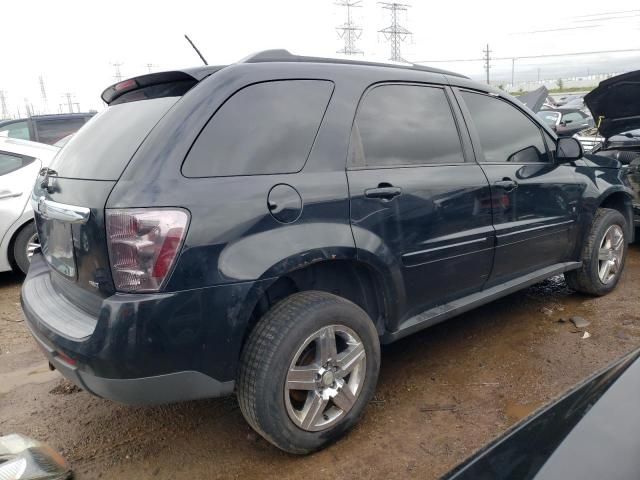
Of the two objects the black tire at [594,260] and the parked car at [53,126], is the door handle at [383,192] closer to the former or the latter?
the black tire at [594,260]

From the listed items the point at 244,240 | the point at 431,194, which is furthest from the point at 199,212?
the point at 431,194

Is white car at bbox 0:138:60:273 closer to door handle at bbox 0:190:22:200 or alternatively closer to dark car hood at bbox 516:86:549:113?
door handle at bbox 0:190:22:200

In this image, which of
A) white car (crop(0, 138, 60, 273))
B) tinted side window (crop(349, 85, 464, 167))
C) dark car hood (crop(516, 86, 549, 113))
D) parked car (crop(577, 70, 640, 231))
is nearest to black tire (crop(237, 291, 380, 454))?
tinted side window (crop(349, 85, 464, 167))

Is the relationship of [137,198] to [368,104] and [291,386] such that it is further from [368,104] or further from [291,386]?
[368,104]

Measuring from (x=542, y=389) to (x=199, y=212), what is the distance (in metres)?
2.23

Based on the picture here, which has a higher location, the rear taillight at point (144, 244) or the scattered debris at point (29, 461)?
the rear taillight at point (144, 244)

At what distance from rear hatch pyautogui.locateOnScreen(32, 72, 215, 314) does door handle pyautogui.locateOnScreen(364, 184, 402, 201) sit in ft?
3.12

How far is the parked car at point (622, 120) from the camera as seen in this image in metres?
5.34

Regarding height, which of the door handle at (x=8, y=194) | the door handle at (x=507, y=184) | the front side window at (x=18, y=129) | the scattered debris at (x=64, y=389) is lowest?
the scattered debris at (x=64, y=389)

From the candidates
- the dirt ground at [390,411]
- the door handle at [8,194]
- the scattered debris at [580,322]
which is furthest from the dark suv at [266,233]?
the door handle at [8,194]

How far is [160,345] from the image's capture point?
6.40ft

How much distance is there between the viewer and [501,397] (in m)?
2.87

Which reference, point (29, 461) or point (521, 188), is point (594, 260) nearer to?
point (521, 188)

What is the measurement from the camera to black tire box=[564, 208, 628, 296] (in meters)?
4.04
